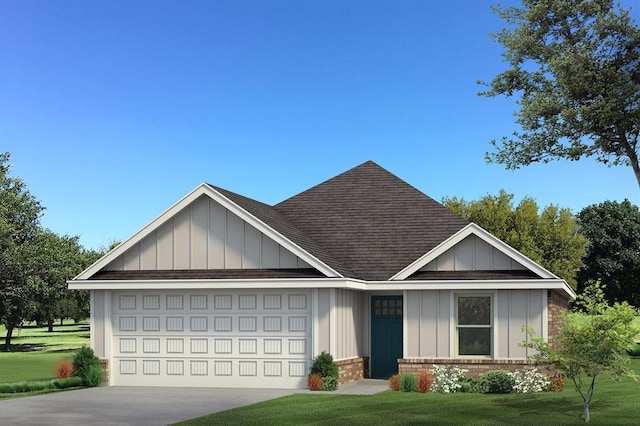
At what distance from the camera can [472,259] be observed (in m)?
26.5

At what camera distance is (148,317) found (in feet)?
87.5

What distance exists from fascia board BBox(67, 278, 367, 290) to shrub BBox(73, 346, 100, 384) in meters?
1.97

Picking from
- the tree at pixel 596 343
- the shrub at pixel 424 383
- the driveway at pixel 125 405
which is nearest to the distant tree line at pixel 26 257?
the driveway at pixel 125 405

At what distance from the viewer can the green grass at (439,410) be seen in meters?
17.9

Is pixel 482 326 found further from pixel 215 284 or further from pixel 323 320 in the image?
pixel 215 284

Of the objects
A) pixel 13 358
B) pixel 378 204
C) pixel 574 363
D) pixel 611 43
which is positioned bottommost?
pixel 13 358

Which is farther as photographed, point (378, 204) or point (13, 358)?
point (13, 358)

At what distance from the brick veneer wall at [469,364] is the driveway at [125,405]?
12.4 ft

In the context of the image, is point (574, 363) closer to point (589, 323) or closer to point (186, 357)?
point (589, 323)

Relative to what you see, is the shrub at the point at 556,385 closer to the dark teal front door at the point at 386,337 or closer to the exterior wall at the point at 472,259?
the exterior wall at the point at 472,259

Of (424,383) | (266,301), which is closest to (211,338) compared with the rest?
(266,301)

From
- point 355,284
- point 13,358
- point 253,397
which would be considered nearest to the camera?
point 253,397

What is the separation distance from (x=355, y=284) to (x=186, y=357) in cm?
558

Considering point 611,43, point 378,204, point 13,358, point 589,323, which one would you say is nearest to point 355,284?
point 378,204
